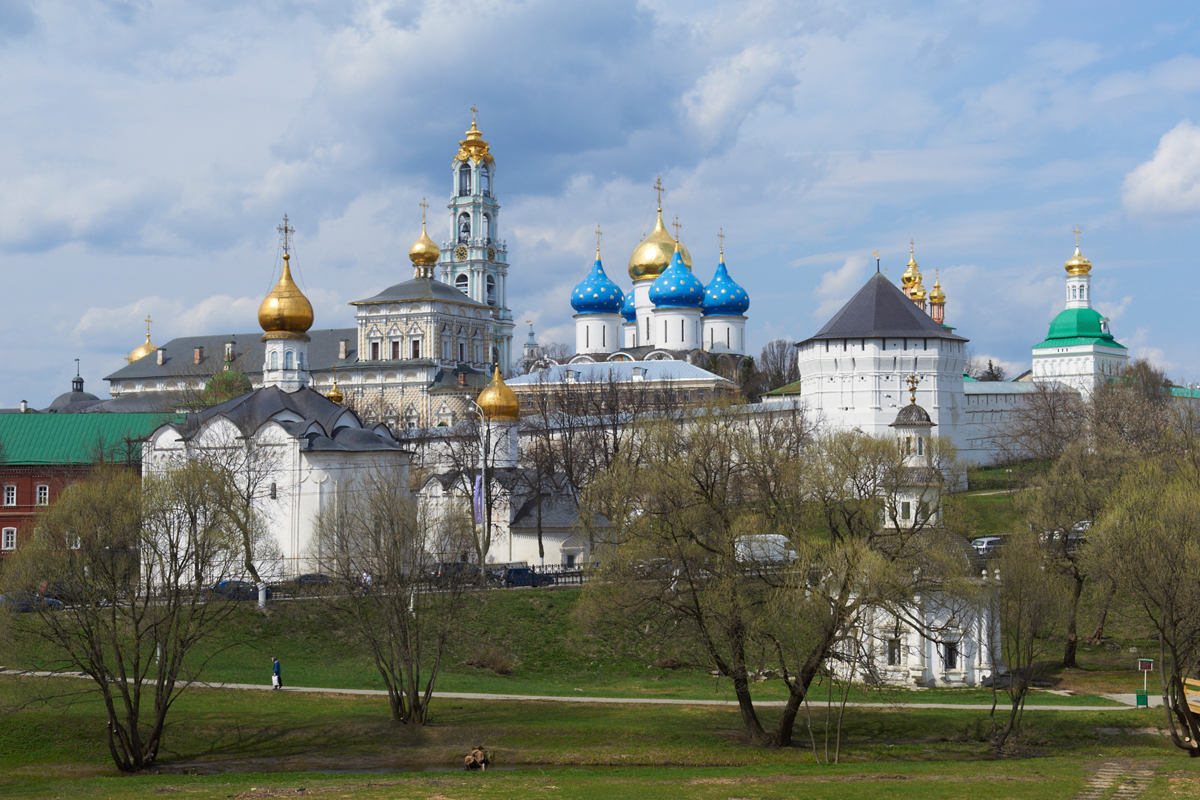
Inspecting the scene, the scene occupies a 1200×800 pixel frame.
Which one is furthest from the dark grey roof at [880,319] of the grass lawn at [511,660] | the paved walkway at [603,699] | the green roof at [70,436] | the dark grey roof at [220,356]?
the dark grey roof at [220,356]

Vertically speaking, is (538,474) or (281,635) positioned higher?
(538,474)

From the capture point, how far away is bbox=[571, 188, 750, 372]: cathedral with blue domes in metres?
83.1

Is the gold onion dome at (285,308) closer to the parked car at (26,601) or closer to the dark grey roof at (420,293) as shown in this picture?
the parked car at (26,601)

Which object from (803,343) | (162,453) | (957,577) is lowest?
(957,577)

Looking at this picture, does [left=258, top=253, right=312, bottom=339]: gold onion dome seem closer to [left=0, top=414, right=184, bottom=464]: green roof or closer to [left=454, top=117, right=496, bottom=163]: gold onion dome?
[left=0, top=414, right=184, bottom=464]: green roof

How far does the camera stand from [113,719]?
21781mm

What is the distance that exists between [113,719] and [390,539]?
6.71 metres

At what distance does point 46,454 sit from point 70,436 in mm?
1698

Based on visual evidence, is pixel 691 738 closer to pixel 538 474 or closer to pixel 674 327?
pixel 538 474

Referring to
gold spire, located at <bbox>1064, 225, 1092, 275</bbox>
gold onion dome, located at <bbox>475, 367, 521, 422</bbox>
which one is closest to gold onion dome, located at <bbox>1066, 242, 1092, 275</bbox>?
gold spire, located at <bbox>1064, 225, 1092, 275</bbox>

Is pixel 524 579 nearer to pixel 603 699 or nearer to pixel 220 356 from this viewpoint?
pixel 603 699

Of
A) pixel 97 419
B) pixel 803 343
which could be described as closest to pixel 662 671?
pixel 803 343

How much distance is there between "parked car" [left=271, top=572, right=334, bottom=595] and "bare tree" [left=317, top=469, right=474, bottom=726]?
0.38 m

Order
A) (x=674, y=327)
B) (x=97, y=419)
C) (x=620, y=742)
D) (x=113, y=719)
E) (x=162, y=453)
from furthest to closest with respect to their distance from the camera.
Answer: (x=674, y=327), (x=97, y=419), (x=162, y=453), (x=620, y=742), (x=113, y=719)
